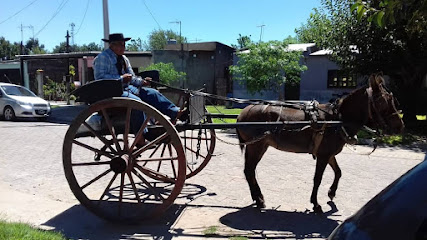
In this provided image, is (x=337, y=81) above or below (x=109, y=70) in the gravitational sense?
below

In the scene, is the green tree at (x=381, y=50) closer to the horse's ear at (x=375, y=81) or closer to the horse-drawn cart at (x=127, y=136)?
the horse's ear at (x=375, y=81)

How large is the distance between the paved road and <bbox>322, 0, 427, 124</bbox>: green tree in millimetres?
5016

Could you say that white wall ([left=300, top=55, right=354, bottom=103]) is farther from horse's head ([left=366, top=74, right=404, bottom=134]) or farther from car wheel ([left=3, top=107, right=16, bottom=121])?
horse's head ([left=366, top=74, right=404, bottom=134])

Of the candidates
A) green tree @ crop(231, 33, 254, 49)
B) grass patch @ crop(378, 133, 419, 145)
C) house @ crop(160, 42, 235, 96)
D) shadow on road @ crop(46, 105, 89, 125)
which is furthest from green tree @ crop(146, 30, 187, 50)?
grass patch @ crop(378, 133, 419, 145)

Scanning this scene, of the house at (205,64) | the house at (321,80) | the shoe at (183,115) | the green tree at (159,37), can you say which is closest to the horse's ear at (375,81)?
the shoe at (183,115)

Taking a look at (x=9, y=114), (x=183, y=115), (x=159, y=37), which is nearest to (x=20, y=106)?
(x=9, y=114)

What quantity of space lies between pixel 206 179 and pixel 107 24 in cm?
1175

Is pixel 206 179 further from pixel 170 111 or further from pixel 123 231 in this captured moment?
pixel 123 231

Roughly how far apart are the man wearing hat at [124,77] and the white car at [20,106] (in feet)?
48.8

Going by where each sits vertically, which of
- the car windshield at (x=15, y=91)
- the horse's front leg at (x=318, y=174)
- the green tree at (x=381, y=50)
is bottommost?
the horse's front leg at (x=318, y=174)

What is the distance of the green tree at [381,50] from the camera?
14.3 m

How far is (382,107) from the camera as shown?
544cm

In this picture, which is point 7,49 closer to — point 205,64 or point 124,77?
point 205,64

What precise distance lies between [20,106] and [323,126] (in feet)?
57.1
